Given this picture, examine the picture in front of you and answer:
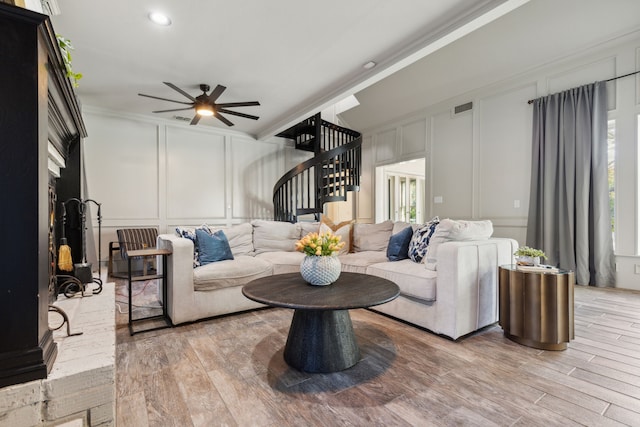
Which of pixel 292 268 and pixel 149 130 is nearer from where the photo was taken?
pixel 292 268

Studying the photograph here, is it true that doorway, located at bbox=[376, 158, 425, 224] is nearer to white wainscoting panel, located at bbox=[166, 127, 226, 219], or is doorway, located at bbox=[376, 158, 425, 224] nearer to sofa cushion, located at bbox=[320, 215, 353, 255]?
sofa cushion, located at bbox=[320, 215, 353, 255]

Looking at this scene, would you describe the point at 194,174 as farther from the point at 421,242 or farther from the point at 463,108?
the point at 463,108

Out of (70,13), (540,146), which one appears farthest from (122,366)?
(540,146)

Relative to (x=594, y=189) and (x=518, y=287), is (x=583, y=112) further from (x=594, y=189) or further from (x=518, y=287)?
(x=518, y=287)

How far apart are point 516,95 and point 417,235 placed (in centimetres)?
315

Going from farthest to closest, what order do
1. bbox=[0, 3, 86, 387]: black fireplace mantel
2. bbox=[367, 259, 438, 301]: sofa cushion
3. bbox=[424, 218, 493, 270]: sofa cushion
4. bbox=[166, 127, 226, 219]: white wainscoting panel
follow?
1. bbox=[166, 127, 226, 219]: white wainscoting panel
2. bbox=[424, 218, 493, 270]: sofa cushion
3. bbox=[367, 259, 438, 301]: sofa cushion
4. bbox=[0, 3, 86, 387]: black fireplace mantel

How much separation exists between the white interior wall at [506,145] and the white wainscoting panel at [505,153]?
1cm

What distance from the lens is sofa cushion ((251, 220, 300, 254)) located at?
147 inches

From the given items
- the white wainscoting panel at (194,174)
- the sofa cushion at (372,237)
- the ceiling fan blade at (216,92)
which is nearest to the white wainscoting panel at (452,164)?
the sofa cushion at (372,237)

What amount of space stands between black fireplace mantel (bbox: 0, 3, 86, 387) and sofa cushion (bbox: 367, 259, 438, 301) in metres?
2.13

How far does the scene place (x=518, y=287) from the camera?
211 centimetres

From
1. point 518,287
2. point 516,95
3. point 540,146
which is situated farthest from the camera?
point 516,95

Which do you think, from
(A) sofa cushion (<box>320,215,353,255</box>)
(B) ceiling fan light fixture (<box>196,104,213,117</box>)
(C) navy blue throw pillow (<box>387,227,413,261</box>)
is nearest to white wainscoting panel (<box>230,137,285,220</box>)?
(B) ceiling fan light fixture (<box>196,104,213,117</box>)

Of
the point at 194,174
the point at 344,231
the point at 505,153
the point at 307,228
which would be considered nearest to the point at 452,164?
the point at 505,153
